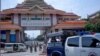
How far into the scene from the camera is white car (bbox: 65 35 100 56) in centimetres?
1274

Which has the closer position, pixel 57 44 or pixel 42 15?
pixel 57 44

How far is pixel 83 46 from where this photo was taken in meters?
13.2

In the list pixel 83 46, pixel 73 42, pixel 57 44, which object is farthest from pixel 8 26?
pixel 83 46

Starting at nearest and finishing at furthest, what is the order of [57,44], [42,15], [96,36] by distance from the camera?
[96,36] < [57,44] < [42,15]

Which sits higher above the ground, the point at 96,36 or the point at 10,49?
the point at 96,36

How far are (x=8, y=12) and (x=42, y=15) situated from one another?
776 cm

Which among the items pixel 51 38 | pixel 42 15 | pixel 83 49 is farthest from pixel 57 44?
pixel 42 15

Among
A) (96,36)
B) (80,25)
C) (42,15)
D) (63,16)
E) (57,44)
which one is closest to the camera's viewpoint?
(96,36)

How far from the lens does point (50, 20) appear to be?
2506 inches

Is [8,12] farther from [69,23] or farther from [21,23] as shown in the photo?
[69,23]

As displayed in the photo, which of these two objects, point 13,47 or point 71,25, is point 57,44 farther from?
point 71,25

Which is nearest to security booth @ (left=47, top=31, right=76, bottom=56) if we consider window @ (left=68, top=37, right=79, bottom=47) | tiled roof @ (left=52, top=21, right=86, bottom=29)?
window @ (left=68, top=37, right=79, bottom=47)

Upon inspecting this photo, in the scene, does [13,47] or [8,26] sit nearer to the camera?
[13,47]

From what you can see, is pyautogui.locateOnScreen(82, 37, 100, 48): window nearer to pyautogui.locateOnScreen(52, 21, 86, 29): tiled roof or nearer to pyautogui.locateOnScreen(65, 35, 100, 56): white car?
pyautogui.locateOnScreen(65, 35, 100, 56): white car
